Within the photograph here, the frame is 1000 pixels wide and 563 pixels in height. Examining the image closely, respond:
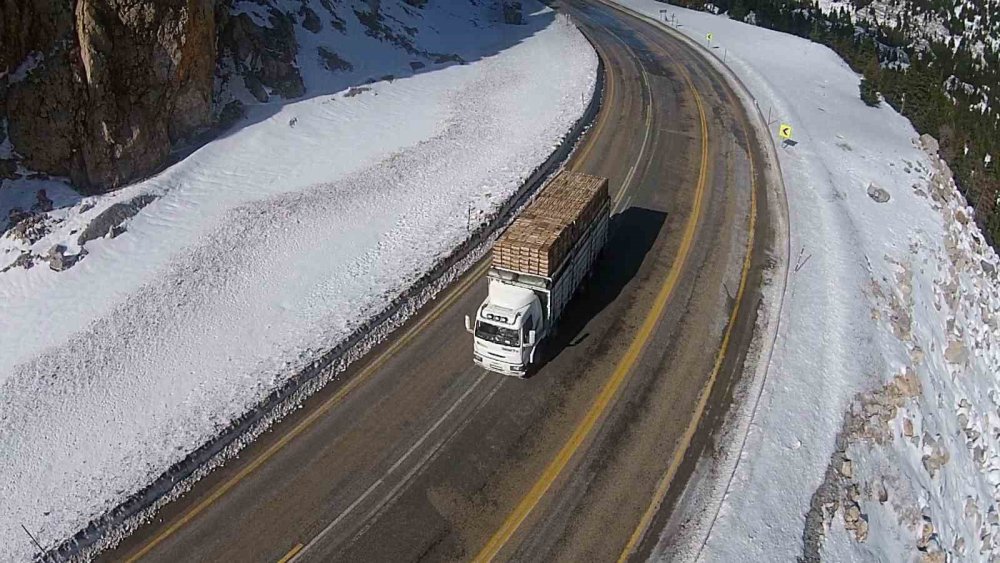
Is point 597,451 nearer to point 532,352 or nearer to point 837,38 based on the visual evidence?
point 532,352

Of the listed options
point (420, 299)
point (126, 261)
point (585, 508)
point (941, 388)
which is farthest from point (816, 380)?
point (126, 261)

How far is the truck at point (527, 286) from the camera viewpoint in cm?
2042

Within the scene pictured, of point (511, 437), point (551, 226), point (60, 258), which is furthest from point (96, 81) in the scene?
point (511, 437)

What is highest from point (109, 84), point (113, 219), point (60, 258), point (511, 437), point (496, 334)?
point (109, 84)

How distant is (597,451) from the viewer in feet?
62.0

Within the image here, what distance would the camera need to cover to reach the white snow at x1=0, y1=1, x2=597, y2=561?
19.3 m

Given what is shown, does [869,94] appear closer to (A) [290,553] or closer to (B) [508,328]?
(B) [508,328]

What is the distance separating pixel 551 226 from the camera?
21844 mm

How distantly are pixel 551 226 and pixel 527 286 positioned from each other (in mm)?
2134

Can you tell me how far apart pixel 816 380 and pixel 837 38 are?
55.2 metres

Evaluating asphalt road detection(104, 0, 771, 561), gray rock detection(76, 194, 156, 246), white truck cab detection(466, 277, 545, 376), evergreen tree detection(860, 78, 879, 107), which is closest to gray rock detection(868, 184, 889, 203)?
asphalt road detection(104, 0, 771, 561)

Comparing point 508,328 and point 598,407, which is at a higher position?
point 508,328

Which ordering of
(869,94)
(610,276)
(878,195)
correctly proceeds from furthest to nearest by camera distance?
(869,94) < (878,195) < (610,276)

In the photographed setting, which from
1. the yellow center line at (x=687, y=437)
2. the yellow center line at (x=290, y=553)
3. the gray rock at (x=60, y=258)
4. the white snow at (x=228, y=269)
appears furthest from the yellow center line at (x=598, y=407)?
the gray rock at (x=60, y=258)
